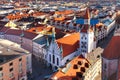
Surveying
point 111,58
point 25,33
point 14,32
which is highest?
point 111,58

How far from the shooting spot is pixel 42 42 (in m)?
94.5

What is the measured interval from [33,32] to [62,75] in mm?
47956

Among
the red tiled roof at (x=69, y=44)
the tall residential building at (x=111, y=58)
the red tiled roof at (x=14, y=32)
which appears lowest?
the red tiled roof at (x=14, y=32)

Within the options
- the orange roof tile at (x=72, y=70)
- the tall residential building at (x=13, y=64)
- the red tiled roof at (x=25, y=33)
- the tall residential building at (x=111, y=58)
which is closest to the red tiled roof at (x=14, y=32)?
the red tiled roof at (x=25, y=33)

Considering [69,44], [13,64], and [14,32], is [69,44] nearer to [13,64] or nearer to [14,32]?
[13,64]

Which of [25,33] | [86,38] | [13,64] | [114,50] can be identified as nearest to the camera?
[114,50]

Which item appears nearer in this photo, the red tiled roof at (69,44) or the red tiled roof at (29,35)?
the red tiled roof at (69,44)

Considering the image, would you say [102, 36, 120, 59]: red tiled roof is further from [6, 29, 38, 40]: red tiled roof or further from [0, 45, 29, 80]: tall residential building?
[6, 29, 38, 40]: red tiled roof

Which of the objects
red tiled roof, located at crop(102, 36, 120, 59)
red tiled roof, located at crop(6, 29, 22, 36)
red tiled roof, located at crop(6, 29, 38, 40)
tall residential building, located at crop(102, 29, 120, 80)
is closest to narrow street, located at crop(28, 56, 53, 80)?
red tiled roof, located at crop(6, 29, 38, 40)

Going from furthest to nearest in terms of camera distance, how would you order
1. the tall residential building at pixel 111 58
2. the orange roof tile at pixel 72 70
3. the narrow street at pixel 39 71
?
1. the narrow street at pixel 39 71
2. the tall residential building at pixel 111 58
3. the orange roof tile at pixel 72 70

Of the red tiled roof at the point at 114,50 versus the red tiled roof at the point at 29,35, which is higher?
the red tiled roof at the point at 114,50

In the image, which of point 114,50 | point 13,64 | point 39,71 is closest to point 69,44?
point 39,71

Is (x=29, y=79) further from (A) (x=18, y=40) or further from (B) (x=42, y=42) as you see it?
(A) (x=18, y=40)

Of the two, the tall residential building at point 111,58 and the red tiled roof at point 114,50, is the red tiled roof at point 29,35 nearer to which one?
the tall residential building at point 111,58
